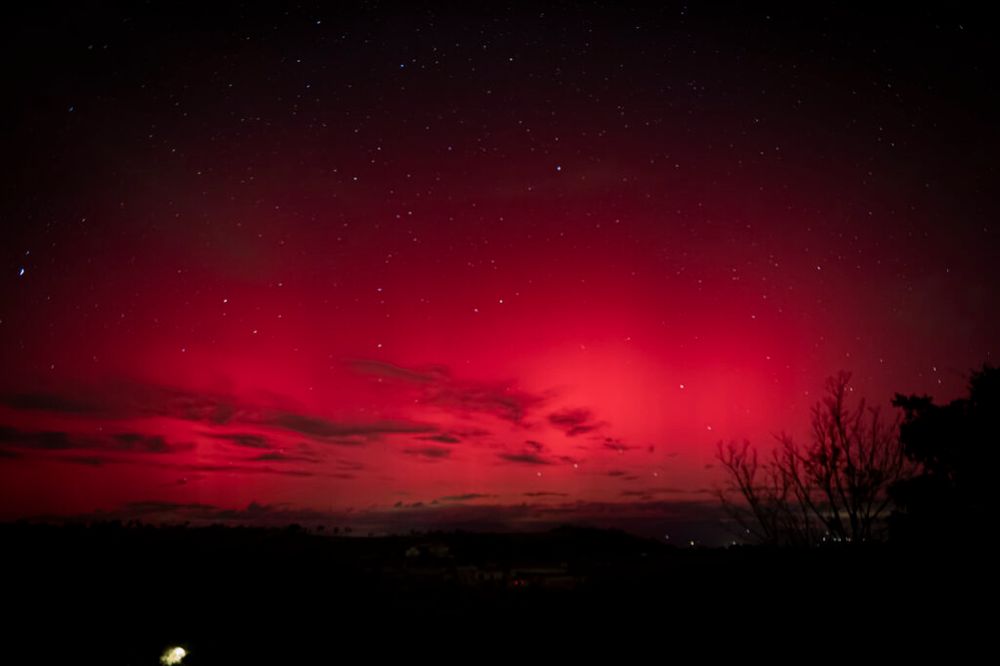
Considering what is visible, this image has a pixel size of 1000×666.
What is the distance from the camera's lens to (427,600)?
14.4m

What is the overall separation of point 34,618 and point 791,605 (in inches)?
643

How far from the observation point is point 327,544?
24234mm

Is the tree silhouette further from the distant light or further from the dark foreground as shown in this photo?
the distant light

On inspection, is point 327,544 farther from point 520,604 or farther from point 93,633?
point 520,604

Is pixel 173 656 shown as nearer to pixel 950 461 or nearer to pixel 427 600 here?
pixel 427 600

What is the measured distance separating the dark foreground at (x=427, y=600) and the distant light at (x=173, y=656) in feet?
0.99

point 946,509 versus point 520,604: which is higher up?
point 946,509

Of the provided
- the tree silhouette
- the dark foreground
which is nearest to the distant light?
the dark foreground

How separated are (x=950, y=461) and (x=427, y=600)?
13715 mm

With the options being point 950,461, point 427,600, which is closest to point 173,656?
point 427,600

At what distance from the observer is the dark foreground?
9.09 m

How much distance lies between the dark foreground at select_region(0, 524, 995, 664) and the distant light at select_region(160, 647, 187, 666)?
0.30m

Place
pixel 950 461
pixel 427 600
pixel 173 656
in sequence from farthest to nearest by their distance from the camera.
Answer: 1. pixel 950 461
2. pixel 427 600
3. pixel 173 656

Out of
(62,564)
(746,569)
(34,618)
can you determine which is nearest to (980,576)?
(746,569)
